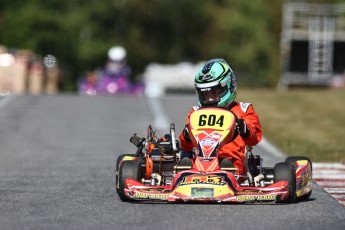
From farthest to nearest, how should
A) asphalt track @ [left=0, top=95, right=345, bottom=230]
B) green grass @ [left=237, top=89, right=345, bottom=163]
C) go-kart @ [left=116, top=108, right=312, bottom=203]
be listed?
green grass @ [left=237, top=89, right=345, bottom=163]
go-kart @ [left=116, top=108, right=312, bottom=203]
asphalt track @ [left=0, top=95, right=345, bottom=230]

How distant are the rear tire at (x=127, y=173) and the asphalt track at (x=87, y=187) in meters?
0.10

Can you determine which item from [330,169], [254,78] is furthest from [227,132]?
[254,78]

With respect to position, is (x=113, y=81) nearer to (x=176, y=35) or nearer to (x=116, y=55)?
(x=116, y=55)

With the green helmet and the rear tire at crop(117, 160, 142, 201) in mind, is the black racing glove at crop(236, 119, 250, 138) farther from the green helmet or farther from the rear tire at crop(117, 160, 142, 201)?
the rear tire at crop(117, 160, 142, 201)

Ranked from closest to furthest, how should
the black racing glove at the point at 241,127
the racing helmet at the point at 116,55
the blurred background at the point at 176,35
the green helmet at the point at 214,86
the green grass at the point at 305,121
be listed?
the black racing glove at the point at 241,127, the green helmet at the point at 214,86, the green grass at the point at 305,121, the racing helmet at the point at 116,55, the blurred background at the point at 176,35

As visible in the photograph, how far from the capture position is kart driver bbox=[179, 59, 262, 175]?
416 inches

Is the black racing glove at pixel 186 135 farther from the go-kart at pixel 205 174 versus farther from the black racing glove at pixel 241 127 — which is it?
the black racing glove at pixel 241 127

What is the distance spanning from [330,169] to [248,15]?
63.2m

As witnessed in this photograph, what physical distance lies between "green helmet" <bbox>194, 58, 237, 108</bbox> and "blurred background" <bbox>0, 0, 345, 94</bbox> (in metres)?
40.3

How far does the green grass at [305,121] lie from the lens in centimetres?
1755

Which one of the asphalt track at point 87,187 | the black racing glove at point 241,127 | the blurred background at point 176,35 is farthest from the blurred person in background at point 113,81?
the black racing glove at point 241,127

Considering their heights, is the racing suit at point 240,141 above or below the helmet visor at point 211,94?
below

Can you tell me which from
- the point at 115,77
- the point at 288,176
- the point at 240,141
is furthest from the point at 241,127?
the point at 115,77

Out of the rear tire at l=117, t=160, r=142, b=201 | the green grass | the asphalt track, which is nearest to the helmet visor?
the rear tire at l=117, t=160, r=142, b=201
